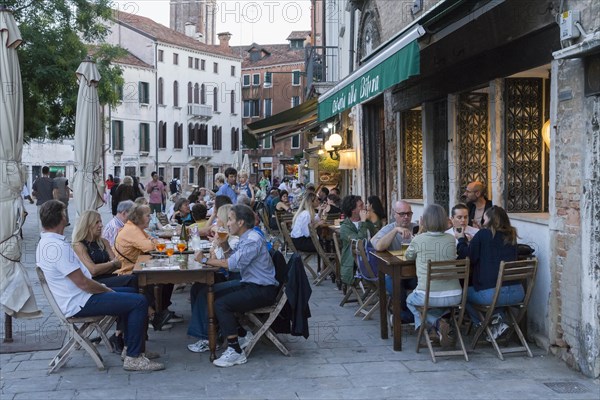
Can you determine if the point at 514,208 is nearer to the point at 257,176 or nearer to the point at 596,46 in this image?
the point at 596,46

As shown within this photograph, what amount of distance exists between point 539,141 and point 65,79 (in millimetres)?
11882

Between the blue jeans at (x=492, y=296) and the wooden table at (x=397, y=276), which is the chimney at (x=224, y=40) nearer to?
the wooden table at (x=397, y=276)

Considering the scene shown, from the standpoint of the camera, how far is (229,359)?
6.18 m

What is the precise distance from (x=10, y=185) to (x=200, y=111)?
50806 millimetres

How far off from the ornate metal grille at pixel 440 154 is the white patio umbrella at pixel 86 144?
455 cm

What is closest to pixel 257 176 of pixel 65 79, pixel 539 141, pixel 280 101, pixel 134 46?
pixel 280 101

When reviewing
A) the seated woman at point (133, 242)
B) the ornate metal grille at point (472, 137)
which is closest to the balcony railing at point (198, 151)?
the ornate metal grille at point (472, 137)

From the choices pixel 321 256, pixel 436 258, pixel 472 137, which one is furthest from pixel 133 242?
pixel 472 137

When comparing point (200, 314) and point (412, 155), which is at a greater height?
point (412, 155)

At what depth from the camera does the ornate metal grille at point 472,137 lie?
9.18 metres

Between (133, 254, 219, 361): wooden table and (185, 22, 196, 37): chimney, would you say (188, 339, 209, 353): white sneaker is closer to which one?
(133, 254, 219, 361): wooden table

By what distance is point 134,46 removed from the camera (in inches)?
1998

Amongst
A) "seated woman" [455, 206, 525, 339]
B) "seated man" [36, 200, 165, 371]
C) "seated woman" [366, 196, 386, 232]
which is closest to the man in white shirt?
"seated woman" [455, 206, 525, 339]

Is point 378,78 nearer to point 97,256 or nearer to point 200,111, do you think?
point 97,256
